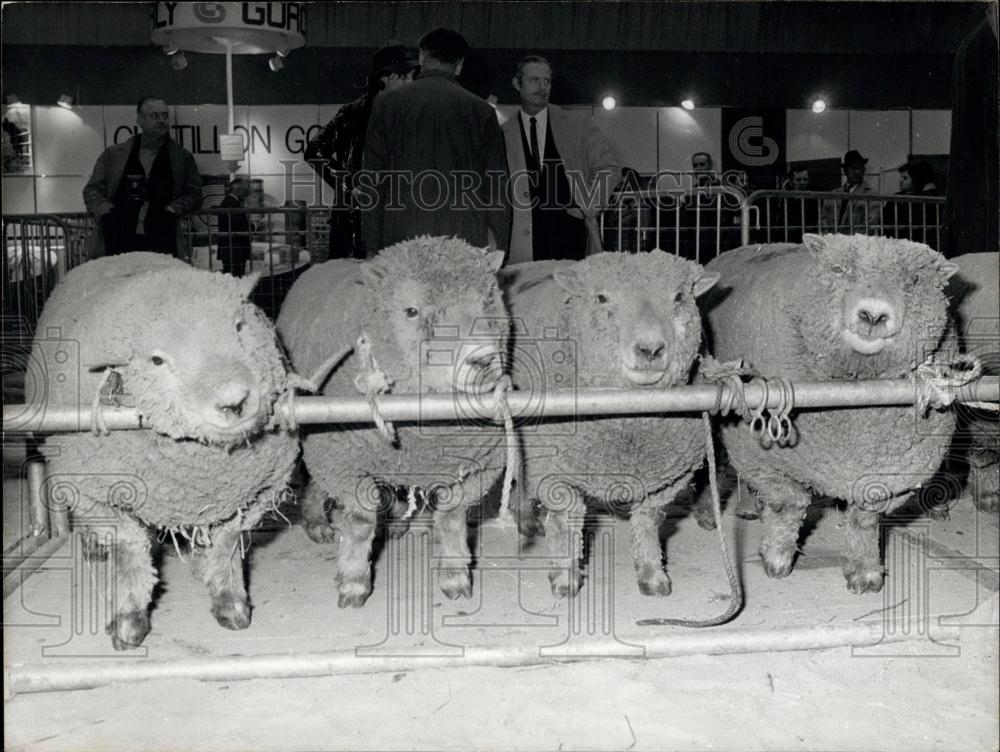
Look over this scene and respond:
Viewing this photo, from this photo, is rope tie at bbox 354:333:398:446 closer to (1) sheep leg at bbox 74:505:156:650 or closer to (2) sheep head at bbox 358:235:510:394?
(2) sheep head at bbox 358:235:510:394

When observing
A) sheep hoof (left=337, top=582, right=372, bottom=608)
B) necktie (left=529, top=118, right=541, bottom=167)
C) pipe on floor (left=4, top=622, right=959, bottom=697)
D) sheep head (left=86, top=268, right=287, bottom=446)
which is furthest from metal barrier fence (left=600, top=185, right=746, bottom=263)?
sheep head (left=86, top=268, right=287, bottom=446)

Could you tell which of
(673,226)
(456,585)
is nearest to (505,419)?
(456,585)

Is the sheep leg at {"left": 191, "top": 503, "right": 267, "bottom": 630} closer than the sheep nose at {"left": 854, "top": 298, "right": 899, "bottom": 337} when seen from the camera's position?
No

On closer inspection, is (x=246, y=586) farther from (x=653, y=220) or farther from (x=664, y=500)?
(x=653, y=220)

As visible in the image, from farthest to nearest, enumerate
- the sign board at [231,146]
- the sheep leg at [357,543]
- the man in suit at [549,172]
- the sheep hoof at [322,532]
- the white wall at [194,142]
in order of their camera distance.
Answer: the white wall at [194,142], the sign board at [231,146], the man in suit at [549,172], the sheep hoof at [322,532], the sheep leg at [357,543]

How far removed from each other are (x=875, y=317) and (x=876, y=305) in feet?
0.12

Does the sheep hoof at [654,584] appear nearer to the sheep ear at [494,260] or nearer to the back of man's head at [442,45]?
the sheep ear at [494,260]

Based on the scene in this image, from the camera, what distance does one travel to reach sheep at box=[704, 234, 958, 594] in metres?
3.03

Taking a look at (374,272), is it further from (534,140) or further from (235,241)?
(235,241)

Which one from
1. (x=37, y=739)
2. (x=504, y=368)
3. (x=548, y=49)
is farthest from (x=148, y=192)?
(x=548, y=49)

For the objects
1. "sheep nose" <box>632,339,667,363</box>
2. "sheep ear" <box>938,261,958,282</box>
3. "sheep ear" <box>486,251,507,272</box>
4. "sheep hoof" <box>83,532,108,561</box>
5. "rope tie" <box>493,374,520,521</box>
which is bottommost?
"sheep hoof" <box>83,532,108,561</box>

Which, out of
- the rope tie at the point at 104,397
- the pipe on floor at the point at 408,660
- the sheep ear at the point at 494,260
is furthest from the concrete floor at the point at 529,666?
the sheep ear at the point at 494,260

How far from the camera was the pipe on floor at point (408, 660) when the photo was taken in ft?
8.98

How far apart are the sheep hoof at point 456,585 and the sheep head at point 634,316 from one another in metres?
0.91
